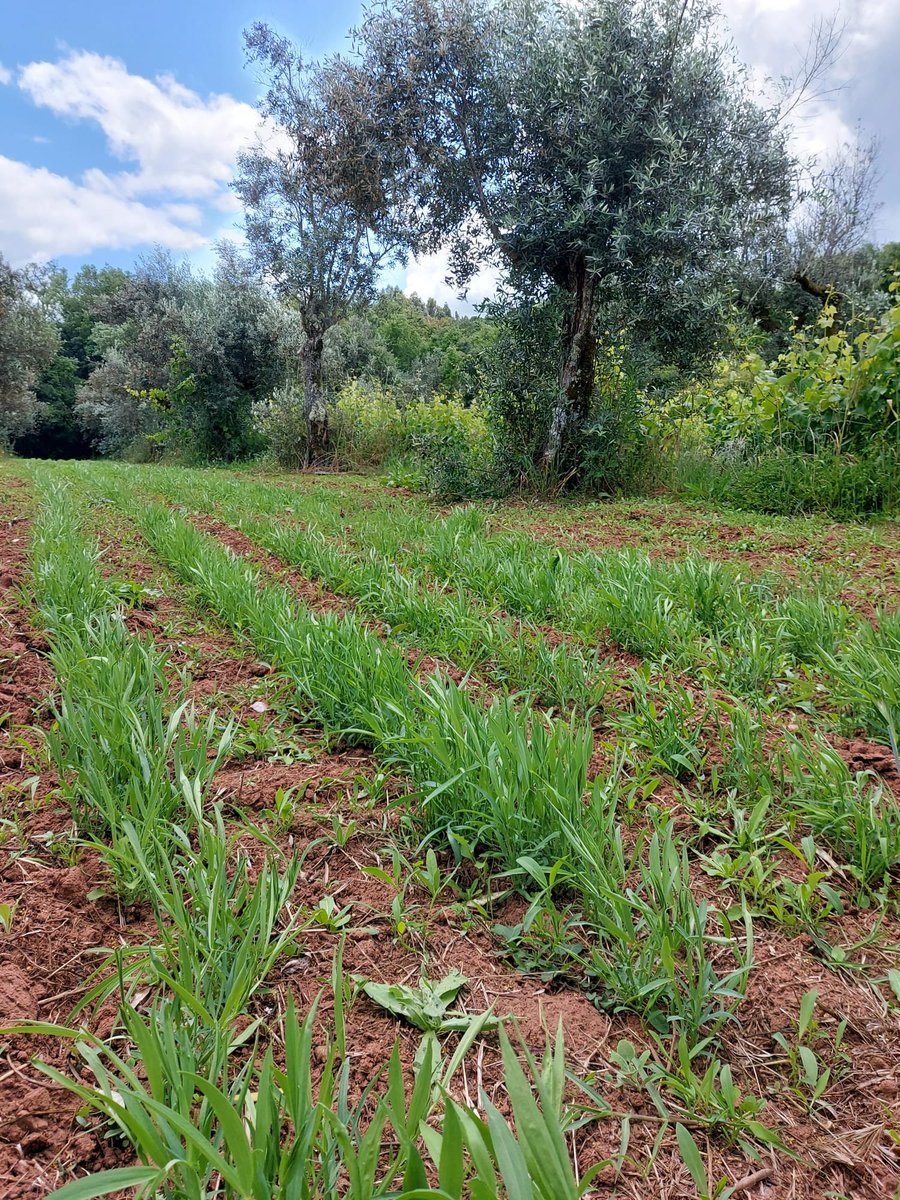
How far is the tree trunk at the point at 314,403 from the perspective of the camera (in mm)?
13320

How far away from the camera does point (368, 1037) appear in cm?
99

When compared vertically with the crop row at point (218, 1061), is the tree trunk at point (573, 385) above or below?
above

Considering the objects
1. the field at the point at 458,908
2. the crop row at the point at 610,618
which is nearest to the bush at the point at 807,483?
the crop row at the point at 610,618

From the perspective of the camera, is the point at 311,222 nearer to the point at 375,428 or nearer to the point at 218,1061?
the point at 375,428

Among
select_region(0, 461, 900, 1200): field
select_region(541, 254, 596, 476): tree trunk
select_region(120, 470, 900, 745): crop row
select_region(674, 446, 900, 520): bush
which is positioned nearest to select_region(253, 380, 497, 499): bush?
select_region(541, 254, 596, 476): tree trunk

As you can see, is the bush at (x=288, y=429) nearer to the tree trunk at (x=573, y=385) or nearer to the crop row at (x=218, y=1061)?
the tree trunk at (x=573, y=385)

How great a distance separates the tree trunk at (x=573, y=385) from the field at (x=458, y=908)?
5.18 m

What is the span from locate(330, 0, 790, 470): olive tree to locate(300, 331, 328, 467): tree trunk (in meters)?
5.56

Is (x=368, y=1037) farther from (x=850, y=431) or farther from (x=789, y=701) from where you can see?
(x=850, y=431)

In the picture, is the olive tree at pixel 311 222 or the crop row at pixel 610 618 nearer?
the crop row at pixel 610 618

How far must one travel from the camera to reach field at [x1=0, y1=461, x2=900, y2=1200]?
0.80 meters

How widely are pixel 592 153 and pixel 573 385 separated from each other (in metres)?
2.35

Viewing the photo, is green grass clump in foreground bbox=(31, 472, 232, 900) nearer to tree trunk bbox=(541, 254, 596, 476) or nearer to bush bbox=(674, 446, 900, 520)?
bush bbox=(674, 446, 900, 520)

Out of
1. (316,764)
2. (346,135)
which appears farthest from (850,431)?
(346,135)
